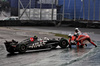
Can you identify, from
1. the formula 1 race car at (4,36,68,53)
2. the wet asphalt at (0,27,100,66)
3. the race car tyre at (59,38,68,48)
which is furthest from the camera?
the race car tyre at (59,38,68,48)

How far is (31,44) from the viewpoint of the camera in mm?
15516

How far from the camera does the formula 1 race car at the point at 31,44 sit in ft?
48.1

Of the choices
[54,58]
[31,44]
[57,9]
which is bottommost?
[54,58]

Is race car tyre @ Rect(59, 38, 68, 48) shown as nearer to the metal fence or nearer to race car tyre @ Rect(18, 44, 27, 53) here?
race car tyre @ Rect(18, 44, 27, 53)

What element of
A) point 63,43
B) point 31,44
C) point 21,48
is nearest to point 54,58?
point 21,48

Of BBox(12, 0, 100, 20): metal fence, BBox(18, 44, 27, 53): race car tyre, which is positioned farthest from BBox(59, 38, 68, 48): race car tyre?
BBox(12, 0, 100, 20): metal fence

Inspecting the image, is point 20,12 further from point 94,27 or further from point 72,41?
point 72,41

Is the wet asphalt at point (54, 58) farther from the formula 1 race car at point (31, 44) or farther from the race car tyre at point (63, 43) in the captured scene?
the race car tyre at point (63, 43)

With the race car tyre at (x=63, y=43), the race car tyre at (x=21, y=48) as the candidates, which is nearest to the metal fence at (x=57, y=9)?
the race car tyre at (x=63, y=43)

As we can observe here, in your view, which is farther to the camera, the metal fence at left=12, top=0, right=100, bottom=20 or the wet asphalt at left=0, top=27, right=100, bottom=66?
the metal fence at left=12, top=0, right=100, bottom=20

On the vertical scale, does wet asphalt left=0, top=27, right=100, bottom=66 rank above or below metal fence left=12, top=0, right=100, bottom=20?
below

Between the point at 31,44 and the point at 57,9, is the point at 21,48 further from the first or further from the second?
the point at 57,9

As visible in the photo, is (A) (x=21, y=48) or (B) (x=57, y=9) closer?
(A) (x=21, y=48)

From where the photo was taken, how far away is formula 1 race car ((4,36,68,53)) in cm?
1466
